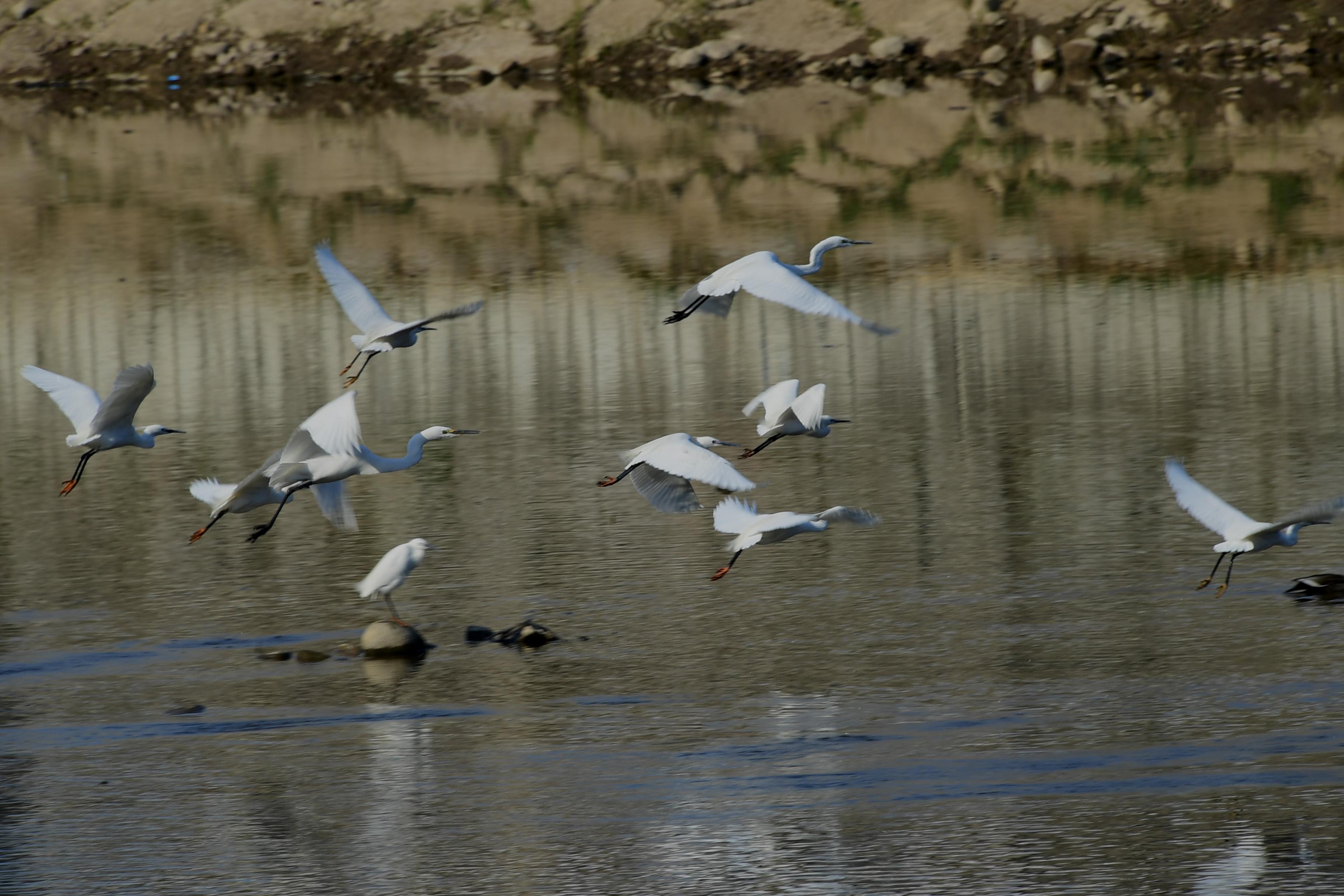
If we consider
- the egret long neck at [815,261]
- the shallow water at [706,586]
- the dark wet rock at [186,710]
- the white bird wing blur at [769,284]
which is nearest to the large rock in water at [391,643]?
the shallow water at [706,586]

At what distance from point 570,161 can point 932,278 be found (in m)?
16.1

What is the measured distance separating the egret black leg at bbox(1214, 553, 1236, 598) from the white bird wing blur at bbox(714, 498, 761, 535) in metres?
A: 3.13

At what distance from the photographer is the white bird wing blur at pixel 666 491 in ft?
47.3

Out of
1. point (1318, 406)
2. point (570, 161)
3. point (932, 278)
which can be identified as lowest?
point (1318, 406)

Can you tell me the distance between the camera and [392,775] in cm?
1163

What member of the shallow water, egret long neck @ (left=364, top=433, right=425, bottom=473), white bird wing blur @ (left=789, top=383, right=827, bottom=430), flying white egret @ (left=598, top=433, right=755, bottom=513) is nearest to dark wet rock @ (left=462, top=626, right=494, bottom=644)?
the shallow water

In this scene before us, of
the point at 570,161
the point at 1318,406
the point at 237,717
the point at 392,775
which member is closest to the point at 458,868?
the point at 392,775

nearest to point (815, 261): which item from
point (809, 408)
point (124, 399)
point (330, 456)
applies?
point (809, 408)

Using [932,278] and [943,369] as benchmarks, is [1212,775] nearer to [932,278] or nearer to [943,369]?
[943,369]

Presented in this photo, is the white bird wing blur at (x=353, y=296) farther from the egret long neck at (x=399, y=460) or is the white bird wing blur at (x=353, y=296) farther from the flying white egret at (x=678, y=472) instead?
the flying white egret at (x=678, y=472)

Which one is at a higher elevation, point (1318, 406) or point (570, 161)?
point (570, 161)

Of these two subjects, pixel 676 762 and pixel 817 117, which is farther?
pixel 817 117

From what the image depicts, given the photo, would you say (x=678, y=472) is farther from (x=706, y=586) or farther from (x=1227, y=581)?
A: (x=1227, y=581)

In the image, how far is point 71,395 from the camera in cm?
1548
